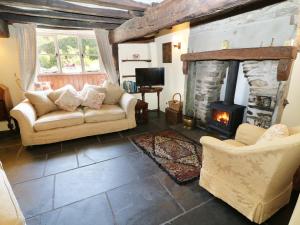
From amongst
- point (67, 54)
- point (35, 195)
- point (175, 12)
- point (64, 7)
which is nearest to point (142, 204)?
point (35, 195)

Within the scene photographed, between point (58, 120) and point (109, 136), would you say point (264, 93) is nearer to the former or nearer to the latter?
point (109, 136)

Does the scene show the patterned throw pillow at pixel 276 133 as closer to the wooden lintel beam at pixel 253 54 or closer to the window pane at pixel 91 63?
the wooden lintel beam at pixel 253 54

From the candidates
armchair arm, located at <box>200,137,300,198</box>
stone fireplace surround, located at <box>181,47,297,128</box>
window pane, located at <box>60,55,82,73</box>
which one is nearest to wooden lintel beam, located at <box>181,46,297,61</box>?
stone fireplace surround, located at <box>181,47,297,128</box>

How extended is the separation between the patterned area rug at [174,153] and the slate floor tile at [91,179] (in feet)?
1.49

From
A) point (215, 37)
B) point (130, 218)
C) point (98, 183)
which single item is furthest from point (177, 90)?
point (130, 218)

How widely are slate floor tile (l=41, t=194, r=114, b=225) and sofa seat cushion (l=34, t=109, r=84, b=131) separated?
1628 millimetres

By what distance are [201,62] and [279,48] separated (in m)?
1.52

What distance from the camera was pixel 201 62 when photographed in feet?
11.7

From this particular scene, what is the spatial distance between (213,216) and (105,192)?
115 centimetres

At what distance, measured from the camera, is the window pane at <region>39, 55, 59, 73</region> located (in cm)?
420

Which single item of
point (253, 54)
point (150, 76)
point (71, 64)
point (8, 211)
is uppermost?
point (253, 54)

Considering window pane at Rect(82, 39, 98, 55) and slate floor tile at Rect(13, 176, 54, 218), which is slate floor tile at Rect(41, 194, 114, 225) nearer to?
slate floor tile at Rect(13, 176, 54, 218)

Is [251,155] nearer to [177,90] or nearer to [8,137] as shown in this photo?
[177,90]

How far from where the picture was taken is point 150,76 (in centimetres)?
435
